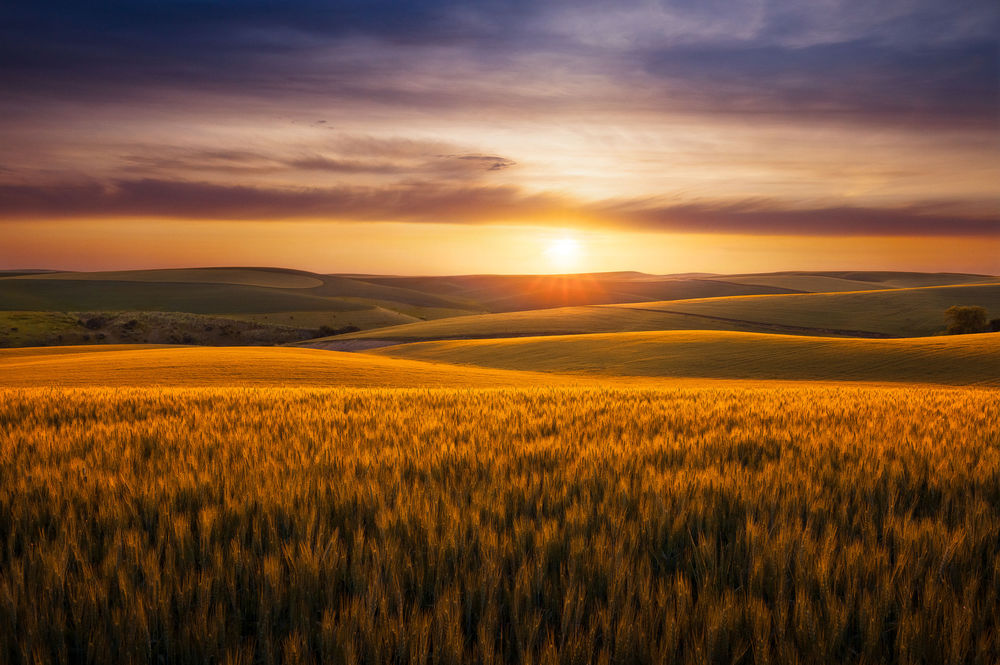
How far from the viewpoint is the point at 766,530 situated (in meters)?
2.71

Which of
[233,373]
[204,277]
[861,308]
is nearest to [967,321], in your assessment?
[861,308]

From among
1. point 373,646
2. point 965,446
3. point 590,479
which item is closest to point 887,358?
point 965,446

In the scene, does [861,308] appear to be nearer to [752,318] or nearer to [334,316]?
[752,318]

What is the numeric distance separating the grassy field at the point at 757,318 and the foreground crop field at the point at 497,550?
211 feet

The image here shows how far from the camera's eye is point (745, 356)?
38.6 m

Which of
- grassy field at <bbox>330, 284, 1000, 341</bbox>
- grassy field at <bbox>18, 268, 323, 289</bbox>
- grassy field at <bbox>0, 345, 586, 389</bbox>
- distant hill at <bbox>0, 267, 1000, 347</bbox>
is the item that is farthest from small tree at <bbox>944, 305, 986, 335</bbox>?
grassy field at <bbox>18, 268, 323, 289</bbox>

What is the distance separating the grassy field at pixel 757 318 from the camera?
239 ft

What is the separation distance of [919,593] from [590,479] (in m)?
1.84

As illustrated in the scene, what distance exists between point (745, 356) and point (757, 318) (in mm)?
47893

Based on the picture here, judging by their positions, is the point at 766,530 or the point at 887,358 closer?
the point at 766,530

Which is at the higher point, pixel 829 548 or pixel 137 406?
pixel 829 548

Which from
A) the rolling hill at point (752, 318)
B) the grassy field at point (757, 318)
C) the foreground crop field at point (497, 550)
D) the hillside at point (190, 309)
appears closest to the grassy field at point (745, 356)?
the rolling hill at point (752, 318)

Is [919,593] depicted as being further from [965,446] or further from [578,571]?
[965,446]

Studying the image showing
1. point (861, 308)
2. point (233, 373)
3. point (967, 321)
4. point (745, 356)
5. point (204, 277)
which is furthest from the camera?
point (204, 277)
